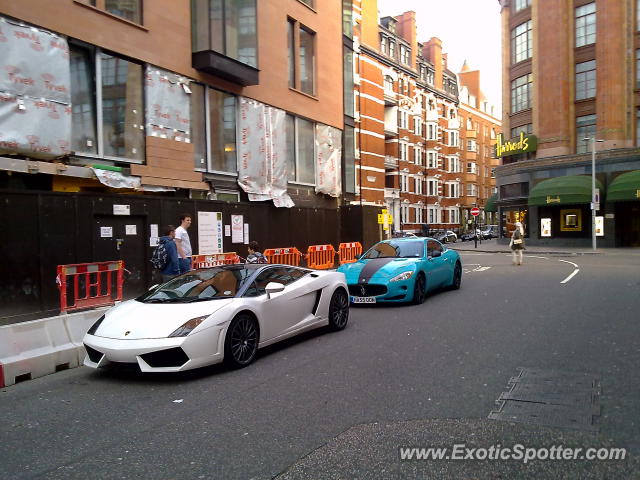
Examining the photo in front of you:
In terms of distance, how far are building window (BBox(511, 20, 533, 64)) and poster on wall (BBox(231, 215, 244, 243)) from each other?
3270 cm

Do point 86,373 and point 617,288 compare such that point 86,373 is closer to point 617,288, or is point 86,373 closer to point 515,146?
point 617,288

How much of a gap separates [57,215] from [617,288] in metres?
13.0

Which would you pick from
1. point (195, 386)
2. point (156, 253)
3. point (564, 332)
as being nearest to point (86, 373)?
point (195, 386)

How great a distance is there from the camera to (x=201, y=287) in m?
6.86

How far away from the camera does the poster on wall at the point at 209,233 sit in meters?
15.0

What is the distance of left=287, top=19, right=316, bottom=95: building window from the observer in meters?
20.9

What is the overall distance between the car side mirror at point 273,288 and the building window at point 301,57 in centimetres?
1532

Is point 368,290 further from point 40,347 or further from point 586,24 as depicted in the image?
point 586,24

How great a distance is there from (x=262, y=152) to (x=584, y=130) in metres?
27.8

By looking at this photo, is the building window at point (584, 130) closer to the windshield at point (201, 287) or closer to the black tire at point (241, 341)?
the windshield at point (201, 287)

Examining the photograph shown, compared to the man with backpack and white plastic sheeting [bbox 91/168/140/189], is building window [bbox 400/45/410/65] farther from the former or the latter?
the man with backpack

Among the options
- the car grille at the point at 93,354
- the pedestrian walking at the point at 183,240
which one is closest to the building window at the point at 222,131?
the pedestrian walking at the point at 183,240

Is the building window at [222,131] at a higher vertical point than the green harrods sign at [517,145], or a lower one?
lower

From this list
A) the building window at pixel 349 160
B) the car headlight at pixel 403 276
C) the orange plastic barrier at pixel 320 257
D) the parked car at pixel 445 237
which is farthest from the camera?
the parked car at pixel 445 237
